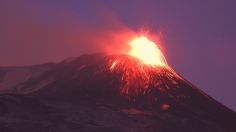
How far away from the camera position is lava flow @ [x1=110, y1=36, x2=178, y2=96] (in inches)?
5797

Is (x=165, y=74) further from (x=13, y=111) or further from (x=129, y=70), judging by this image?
(x=13, y=111)

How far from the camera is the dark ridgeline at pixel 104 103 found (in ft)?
389

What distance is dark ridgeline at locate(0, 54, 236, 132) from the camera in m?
118

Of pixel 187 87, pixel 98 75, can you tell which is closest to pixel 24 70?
pixel 98 75

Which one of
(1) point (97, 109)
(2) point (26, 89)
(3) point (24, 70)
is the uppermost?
(3) point (24, 70)

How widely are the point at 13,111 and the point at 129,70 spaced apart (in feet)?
140

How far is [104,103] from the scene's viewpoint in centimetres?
13900

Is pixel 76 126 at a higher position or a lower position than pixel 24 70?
lower

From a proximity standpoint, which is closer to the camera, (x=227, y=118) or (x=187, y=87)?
(x=227, y=118)

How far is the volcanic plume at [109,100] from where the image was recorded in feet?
392

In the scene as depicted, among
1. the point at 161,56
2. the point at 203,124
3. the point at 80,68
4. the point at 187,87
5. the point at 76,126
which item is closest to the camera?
the point at 76,126

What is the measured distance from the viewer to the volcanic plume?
392 feet

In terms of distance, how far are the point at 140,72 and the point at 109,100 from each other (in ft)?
58.3

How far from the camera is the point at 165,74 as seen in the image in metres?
157
